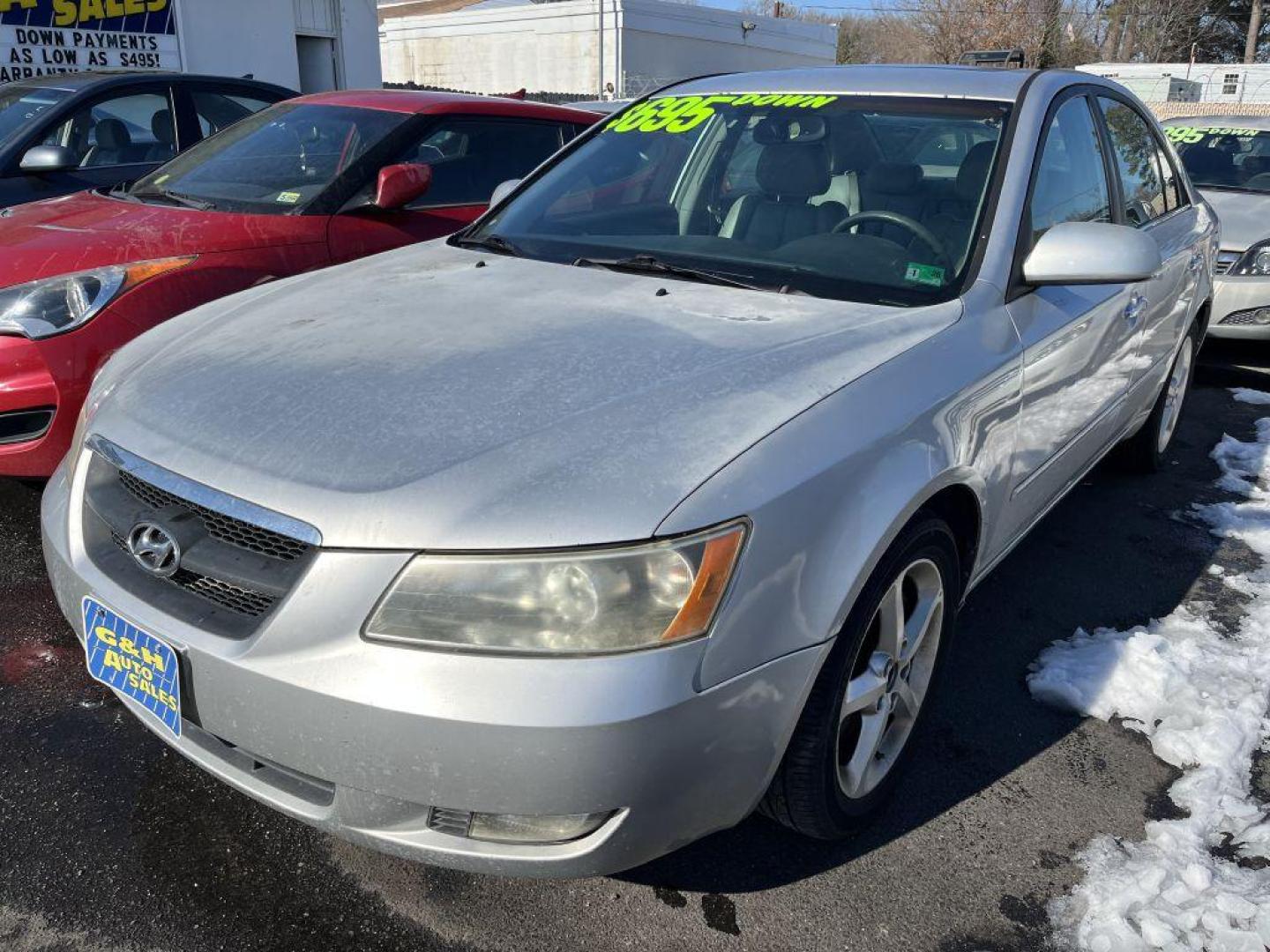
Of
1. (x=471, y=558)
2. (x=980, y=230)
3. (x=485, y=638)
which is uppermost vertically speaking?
(x=980, y=230)

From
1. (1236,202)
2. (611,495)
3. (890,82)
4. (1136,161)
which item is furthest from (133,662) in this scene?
(1236,202)

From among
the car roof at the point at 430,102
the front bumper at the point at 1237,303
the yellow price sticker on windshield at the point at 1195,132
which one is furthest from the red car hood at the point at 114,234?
the yellow price sticker on windshield at the point at 1195,132

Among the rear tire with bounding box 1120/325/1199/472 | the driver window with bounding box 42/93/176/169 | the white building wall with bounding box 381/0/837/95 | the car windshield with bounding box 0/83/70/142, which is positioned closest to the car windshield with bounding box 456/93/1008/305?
the rear tire with bounding box 1120/325/1199/472

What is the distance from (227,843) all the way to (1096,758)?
2051 millimetres

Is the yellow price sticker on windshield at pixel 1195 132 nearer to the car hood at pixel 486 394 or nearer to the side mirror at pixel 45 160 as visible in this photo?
the car hood at pixel 486 394

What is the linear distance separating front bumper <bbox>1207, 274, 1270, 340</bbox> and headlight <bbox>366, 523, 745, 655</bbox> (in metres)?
5.95

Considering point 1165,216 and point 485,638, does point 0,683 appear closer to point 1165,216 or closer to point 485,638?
point 485,638

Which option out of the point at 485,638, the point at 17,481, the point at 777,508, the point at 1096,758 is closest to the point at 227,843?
the point at 485,638

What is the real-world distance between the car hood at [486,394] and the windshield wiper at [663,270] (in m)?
0.04

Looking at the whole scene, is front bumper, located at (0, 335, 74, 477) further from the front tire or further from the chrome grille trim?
Answer: the front tire

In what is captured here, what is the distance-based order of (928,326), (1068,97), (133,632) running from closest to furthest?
(133,632)
(928,326)
(1068,97)

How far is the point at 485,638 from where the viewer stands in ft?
5.46

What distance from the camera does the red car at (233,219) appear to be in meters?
3.37

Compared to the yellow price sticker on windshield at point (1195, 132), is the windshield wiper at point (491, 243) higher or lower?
lower
